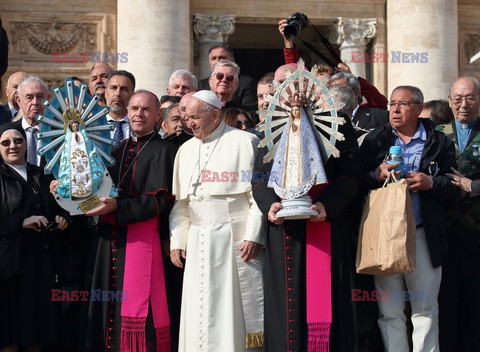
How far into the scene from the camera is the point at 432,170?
7.16 metres

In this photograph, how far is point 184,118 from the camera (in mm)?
7348

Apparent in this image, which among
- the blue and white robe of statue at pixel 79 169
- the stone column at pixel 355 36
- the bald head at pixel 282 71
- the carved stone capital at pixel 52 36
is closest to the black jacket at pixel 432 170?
the bald head at pixel 282 71

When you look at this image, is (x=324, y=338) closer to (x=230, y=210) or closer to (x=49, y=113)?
(x=230, y=210)

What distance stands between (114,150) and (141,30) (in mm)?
5997

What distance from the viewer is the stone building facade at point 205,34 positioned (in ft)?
43.8

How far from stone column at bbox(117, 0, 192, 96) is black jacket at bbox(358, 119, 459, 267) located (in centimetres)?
624

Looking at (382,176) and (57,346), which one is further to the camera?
(57,346)

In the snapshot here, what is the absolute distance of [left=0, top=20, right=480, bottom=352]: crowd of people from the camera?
6.83 metres

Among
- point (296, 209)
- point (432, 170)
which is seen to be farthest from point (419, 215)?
point (296, 209)

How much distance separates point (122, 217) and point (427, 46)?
8001mm

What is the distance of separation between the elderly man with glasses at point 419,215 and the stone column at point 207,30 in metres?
7.38

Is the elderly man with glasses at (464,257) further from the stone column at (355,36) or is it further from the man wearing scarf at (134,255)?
the stone column at (355,36)

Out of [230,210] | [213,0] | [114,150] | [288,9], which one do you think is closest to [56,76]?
[213,0]

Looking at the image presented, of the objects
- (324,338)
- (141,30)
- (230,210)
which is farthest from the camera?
(141,30)
